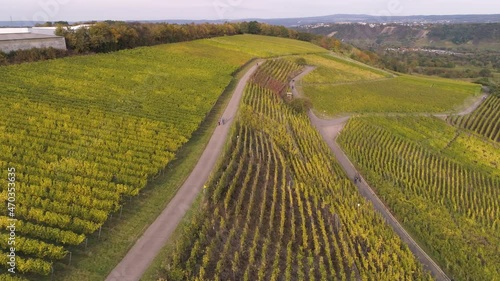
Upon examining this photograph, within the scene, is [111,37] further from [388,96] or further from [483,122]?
[483,122]

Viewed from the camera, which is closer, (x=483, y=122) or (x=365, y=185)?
(x=365, y=185)

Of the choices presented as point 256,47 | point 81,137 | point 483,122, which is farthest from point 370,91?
point 81,137

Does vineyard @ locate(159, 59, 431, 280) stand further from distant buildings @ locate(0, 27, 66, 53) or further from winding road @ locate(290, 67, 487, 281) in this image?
distant buildings @ locate(0, 27, 66, 53)

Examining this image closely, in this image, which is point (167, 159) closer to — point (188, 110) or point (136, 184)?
point (136, 184)

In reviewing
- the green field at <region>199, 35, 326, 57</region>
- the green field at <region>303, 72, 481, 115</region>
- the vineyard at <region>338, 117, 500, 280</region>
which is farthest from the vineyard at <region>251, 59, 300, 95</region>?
the vineyard at <region>338, 117, 500, 280</region>

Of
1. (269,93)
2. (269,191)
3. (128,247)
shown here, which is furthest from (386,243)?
(269,93)

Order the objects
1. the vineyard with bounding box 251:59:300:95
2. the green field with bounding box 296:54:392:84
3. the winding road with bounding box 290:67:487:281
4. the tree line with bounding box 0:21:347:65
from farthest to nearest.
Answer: the green field with bounding box 296:54:392:84, the vineyard with bounding box 251:59:300:95, the tree line with bounding box 0:21:347:65, the winding road with bounding box 290:67:487:281
